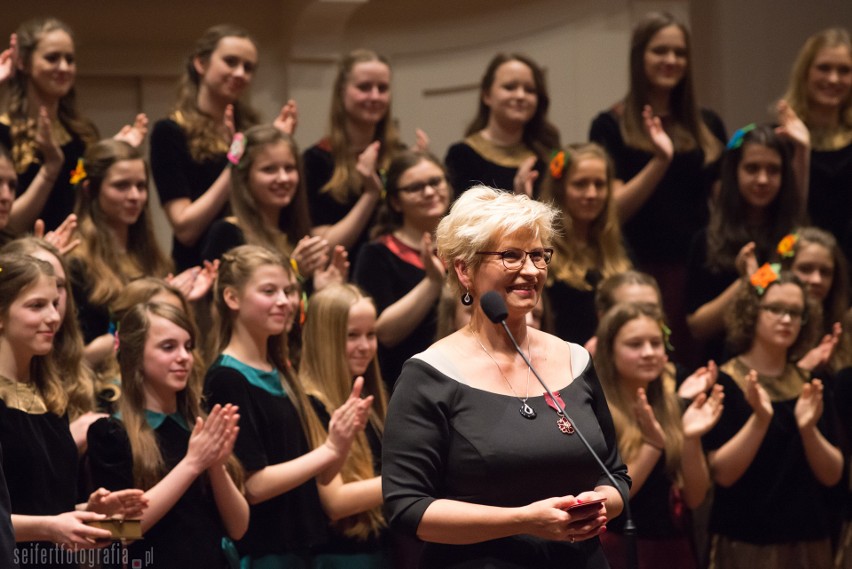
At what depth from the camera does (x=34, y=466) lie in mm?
3545

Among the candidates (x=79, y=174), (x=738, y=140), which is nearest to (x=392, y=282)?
(x=79, y=174)

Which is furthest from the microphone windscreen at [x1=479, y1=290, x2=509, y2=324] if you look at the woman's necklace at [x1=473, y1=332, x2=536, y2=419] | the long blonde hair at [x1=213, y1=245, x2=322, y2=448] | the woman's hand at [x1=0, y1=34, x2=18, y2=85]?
the woman's hand at [x1=0, y1=34, x2=18, y2=85]

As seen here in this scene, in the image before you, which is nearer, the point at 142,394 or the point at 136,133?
the point at 142,394

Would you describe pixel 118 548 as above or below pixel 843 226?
below

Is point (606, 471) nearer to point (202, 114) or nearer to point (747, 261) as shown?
point (747, 261)

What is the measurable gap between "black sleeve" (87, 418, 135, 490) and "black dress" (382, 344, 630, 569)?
130cm

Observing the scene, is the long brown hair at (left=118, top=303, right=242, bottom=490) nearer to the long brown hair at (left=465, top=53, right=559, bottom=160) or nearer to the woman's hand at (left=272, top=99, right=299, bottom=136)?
the woman's hand at (left=272, top=99, right=299, bottom=136)

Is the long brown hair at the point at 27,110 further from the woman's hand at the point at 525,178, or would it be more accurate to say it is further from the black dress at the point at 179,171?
the woman's hand at the point at 525,178

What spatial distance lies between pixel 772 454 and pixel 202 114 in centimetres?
254

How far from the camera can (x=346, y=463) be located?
4273mm

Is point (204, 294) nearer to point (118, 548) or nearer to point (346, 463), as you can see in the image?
point (346, 463)

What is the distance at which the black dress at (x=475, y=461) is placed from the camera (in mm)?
2617

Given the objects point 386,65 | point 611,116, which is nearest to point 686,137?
point 611,116

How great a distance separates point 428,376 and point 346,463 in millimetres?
1646
